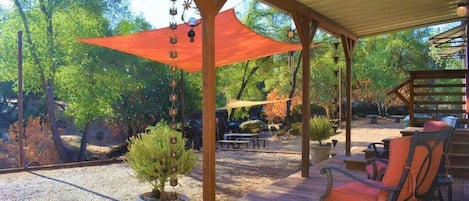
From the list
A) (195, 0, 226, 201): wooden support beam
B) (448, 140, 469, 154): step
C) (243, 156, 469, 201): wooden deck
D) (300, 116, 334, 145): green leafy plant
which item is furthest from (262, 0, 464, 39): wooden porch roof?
(243, 156, 469, 201): wooden deck

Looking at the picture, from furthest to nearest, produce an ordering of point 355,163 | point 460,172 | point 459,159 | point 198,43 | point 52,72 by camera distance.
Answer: point 52,72 → point 355,163 → point 198,43 → point 459,159 → point 460,172

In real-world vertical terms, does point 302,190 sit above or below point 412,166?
below

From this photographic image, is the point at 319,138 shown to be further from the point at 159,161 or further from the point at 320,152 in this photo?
the point at 159,161

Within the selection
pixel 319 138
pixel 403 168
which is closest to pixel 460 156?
pixel 319 138

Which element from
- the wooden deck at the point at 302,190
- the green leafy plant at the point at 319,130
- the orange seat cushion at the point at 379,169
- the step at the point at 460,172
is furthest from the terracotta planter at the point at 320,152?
the orange seat cushion at the point at 379,169

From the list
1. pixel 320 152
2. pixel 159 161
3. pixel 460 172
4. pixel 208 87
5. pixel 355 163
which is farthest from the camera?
pixel 320 152

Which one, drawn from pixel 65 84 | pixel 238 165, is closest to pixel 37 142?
pixel 65 84

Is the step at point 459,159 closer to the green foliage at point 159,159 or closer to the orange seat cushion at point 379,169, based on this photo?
the orange seat cushion at point 379,169

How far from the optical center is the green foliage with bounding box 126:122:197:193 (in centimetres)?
329

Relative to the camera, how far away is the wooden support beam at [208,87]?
2947 millimetres

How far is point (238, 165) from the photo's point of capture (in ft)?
22.7

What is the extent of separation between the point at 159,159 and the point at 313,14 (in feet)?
9.97

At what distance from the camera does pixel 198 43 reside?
16.4ft

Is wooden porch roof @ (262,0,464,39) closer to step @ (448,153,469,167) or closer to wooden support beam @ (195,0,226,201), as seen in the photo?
wooden support beam @ (195,0,226,201)
